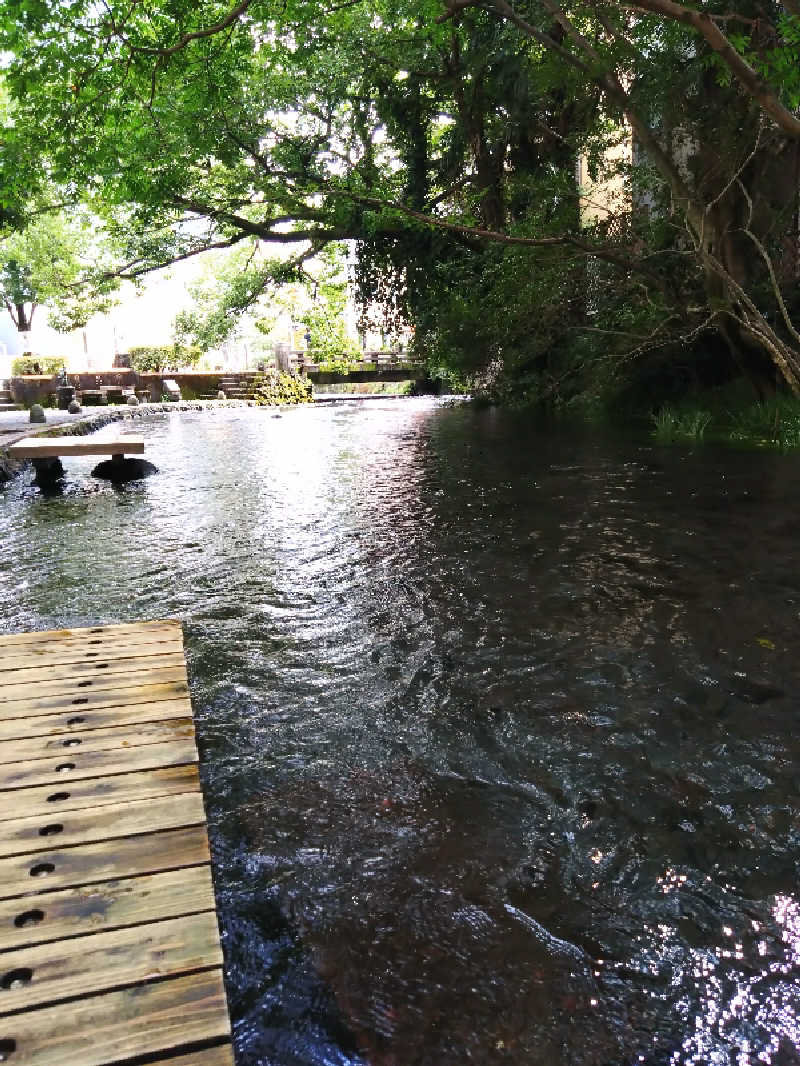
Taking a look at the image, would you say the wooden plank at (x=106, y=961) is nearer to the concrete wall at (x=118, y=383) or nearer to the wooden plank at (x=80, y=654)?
the wooden plank at (x=80, y=654)

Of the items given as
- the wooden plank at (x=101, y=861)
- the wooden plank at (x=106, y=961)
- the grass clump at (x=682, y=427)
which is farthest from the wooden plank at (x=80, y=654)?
the grass clump at (x=682, y=427)

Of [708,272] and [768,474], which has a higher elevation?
[708,272]

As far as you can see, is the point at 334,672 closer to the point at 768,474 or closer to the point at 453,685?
the point at 453,685

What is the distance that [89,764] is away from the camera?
8.41 ft

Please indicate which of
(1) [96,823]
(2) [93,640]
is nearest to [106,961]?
(1) [96,823]

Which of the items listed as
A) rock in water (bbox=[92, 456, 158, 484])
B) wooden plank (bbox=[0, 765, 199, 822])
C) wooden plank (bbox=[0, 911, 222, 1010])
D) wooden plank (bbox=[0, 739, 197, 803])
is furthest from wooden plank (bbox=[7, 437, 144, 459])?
wooden plank (bbox=[0, 911, 222, 1010])

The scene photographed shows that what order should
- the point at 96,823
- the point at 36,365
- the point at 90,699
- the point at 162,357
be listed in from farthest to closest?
the point at 162,357, the point at 36,365, the point at 90,699, the point at 96,823

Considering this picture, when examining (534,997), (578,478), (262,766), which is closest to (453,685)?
(262,766)

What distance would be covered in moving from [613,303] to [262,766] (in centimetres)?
1400

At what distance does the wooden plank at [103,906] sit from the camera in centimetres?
176

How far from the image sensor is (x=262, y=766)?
3385 mm

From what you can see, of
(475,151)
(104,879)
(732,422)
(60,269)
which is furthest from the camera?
(60,269)

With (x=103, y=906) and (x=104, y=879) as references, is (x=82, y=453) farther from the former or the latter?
(x=103, y=906)

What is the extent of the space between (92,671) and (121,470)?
8.91 metres
